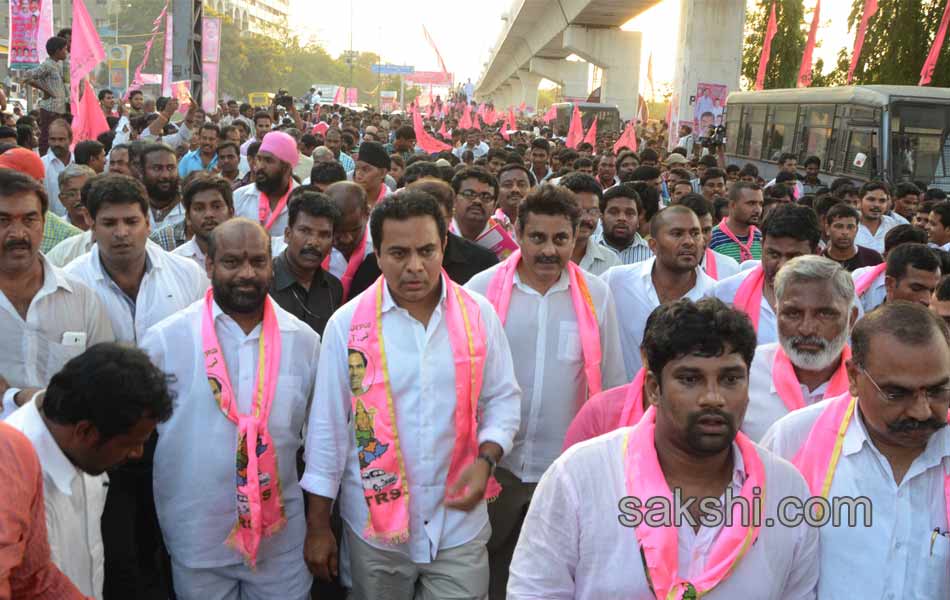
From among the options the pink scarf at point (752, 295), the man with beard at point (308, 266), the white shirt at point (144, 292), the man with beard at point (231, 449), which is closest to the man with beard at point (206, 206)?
the man with beard at point (308, 266)

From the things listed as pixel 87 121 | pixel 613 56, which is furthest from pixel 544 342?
pixel 613 56

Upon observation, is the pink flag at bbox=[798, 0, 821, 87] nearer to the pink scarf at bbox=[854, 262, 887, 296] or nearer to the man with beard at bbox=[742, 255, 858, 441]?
the pink scarf at bbox=[854, 262, 887, 296]

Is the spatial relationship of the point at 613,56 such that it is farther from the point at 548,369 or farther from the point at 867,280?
the point at 548,369

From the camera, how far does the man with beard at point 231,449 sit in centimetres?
340

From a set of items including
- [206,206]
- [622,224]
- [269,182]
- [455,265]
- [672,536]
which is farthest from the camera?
[269,182]

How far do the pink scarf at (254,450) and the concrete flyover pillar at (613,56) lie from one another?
3845 centimetres

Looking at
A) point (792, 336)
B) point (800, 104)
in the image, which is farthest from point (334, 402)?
point (800, 104)

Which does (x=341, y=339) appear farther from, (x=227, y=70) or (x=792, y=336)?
(x=227, y=70)

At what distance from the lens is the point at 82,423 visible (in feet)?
8.45

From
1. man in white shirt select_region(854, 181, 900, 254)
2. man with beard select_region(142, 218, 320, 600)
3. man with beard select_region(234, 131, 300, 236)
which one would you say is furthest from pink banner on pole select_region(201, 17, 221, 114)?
man with beard select_region(142, 218, 320, 600)

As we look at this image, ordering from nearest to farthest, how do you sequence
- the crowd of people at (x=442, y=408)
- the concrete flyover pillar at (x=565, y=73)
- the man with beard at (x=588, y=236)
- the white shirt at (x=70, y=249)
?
the crowd of people at (x=442, y=408) → the white shirt at (x=70, y=249) → the man with beard at (x=588, y=236) → the concrete flyover pillar at (x=565, y=73)

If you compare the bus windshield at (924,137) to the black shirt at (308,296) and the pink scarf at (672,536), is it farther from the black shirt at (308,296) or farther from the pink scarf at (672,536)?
the pink scarf at (672,536)

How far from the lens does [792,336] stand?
3.44 metres

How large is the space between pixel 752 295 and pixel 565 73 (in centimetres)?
5806
